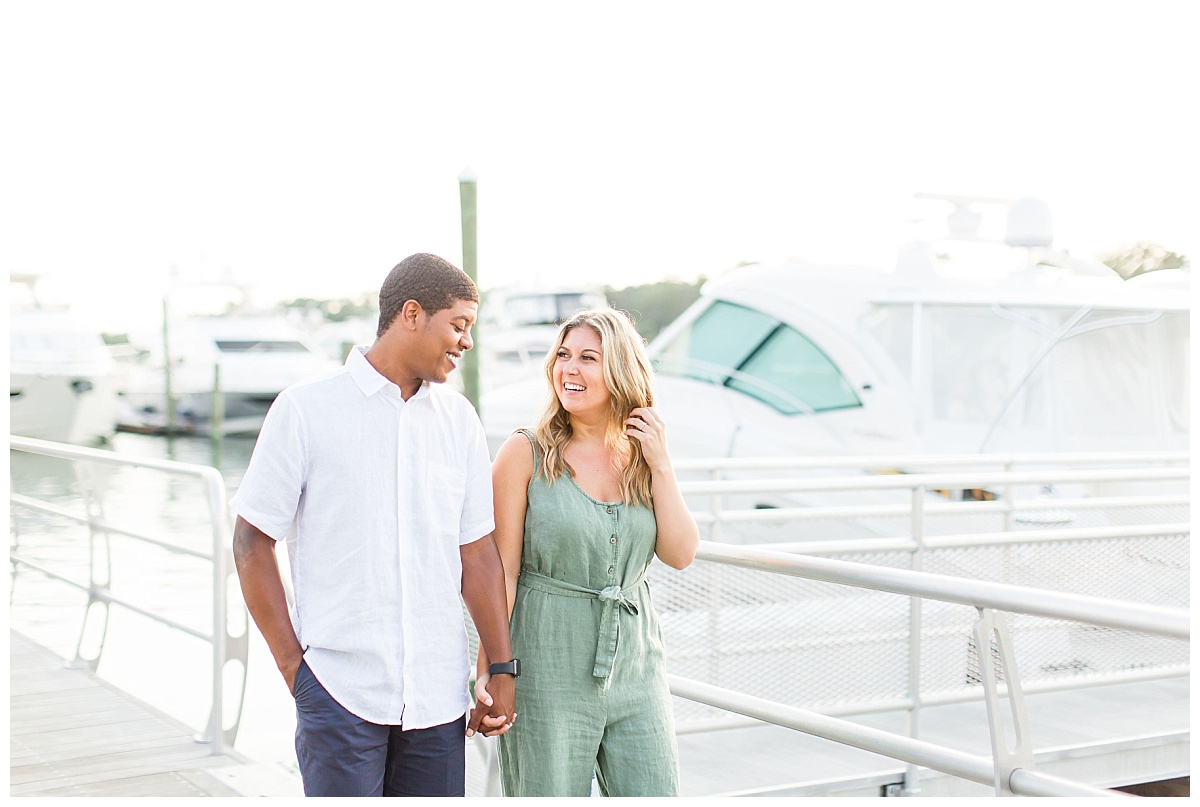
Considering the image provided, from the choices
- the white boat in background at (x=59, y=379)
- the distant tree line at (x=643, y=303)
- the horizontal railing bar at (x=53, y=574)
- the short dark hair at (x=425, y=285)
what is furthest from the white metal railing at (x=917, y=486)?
the distant tree line at (x=643, y=303)

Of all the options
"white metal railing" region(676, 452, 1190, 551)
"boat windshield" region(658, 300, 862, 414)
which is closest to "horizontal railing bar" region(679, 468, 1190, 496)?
"white metal railing" region(676, 452, 1190, 551)

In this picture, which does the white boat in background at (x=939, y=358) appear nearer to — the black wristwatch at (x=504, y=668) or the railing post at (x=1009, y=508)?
the railing post at (x=1009, y=508)

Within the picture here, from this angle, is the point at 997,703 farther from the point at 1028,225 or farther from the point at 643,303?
the point at 643,303

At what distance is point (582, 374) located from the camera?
108 inches

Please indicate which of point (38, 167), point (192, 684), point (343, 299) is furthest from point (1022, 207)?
point (343, 299)

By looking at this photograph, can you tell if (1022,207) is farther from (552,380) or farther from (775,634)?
(552,380)

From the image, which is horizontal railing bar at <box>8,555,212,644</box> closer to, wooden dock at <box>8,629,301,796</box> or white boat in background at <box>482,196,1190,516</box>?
wooden dock at <box>8,629,301,796</box>

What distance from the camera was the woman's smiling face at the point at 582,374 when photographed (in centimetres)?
274

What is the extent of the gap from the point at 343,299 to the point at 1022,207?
5192 cm

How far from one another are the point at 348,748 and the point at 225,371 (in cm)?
3728

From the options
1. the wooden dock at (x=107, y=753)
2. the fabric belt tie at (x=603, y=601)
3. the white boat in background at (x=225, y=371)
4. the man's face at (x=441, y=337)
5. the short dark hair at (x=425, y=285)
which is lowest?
the white boat in background at (x=225, y=371)

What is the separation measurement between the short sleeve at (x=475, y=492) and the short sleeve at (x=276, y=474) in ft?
1.12

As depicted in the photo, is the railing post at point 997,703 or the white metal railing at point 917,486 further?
the white metal railing at point 917,486

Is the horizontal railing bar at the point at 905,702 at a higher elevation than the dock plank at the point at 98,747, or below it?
higher
